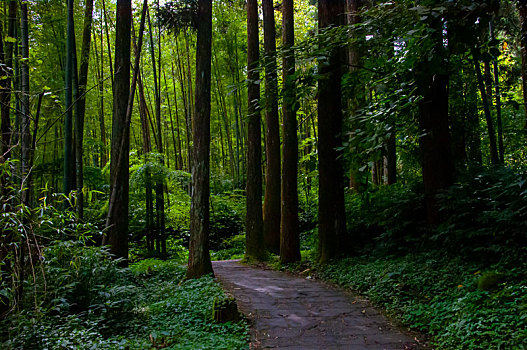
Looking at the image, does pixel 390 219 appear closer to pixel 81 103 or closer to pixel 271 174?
pixel 271 174

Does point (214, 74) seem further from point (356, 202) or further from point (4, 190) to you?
point (4, 190)

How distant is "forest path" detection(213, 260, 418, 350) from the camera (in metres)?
3.86

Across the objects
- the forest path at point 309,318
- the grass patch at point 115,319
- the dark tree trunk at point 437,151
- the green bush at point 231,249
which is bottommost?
the green bush at point 231,249

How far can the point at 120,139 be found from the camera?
23.4 feet

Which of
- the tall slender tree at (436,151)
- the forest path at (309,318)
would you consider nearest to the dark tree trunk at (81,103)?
the forest path at (309,318)

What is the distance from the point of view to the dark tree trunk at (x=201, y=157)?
6.16 metres

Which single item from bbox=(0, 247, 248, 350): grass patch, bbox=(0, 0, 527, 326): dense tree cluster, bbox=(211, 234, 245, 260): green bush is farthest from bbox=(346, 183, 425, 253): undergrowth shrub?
bbox=(211, 234, 245, 260): green bush

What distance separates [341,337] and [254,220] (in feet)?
17.1

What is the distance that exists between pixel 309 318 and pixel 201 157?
299 cm

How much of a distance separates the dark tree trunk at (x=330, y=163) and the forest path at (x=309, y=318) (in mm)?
1000

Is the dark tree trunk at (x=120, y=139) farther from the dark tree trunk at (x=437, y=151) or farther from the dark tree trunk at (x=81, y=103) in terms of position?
the dark tree trunk at (x=437, y=151)

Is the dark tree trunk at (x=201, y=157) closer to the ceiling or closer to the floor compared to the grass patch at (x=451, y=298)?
closer to the ceiling

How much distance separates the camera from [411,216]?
21.8 ft

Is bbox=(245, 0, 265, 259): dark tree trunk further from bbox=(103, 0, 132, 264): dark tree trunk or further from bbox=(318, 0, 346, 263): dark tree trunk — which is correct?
bbox=(103, 0, 132, 264): dark tree trunk
